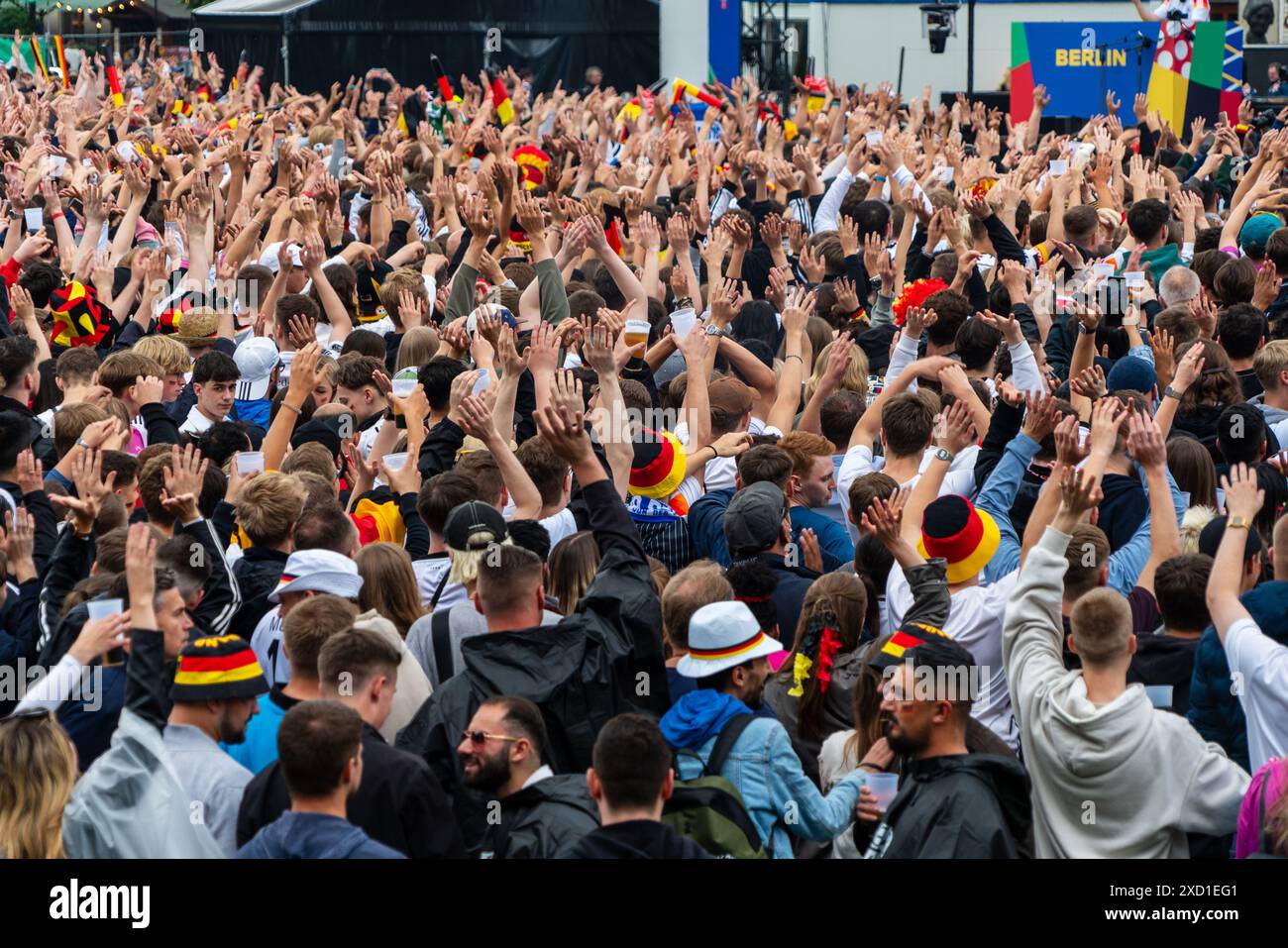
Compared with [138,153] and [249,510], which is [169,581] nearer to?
[249,510]

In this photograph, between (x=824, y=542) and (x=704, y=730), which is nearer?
(x=704, y=730)

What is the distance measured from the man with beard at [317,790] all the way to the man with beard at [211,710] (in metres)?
0.44

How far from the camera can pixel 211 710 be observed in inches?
164

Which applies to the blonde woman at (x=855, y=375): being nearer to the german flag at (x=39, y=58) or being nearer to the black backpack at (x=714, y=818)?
the black backpack at (x=714, y=818)

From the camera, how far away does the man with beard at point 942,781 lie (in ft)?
12.3

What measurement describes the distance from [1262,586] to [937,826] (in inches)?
55.3

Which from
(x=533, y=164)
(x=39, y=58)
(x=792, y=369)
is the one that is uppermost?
(x=39, y=58)

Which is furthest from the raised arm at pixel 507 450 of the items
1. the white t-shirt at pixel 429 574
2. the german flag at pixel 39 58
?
the german flag at pixel 39 58

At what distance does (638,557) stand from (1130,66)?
52.0 feet

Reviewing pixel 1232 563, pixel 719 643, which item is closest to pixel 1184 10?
pixel 1232 563

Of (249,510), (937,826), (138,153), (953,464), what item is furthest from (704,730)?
(138,153)

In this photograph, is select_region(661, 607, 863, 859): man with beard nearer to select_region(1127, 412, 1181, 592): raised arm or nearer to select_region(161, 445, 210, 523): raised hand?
select_region(1127, 412, 1181, 592): raised arm

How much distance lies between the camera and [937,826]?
3770 millimetres

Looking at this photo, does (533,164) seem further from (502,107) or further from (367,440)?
(367,440)
